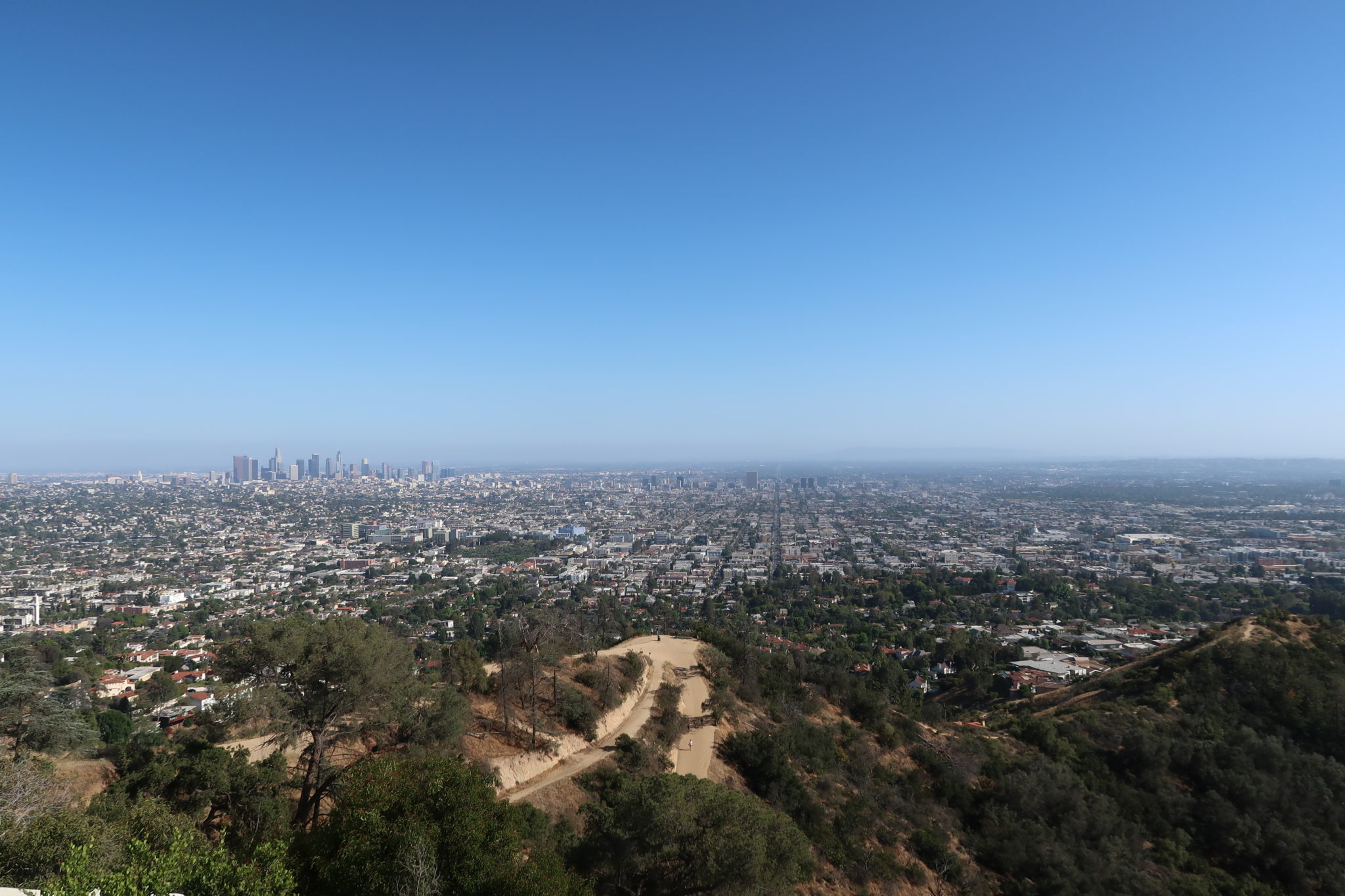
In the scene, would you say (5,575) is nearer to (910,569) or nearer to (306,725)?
(306,725)

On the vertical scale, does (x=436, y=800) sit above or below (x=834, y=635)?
above

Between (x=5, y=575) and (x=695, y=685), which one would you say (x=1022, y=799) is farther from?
(x=5, y=575)

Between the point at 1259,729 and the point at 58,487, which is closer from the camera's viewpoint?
the point at 1259,729

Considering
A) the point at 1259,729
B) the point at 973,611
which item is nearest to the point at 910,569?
the point at 973,611

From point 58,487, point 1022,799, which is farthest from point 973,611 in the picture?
point 58,487

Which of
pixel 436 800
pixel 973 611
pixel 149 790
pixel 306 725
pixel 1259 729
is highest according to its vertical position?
pixel 436 800

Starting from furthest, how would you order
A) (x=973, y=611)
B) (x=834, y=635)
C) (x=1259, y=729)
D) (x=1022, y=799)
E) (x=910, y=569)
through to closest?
(x=910, y=569) → (x=973, y=611) → (x=834, y=635) → (x=1259, y=729) → (x=1022, y=799)

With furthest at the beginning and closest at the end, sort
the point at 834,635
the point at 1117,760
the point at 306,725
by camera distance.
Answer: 1. the point at 834,635
2. the point at 1117,760
3. the point at 306,725

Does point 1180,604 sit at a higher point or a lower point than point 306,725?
lower

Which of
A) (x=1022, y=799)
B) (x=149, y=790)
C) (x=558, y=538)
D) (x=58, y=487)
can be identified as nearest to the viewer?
(x=149, y=790)
